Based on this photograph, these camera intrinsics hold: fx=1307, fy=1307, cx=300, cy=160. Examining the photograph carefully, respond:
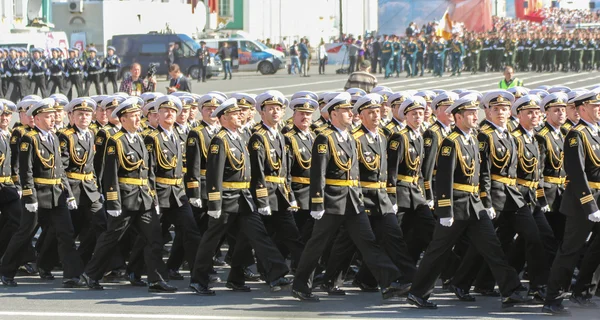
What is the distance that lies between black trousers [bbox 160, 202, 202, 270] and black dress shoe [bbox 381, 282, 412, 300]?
2029 mm

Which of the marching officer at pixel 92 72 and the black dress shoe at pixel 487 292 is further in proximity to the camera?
the marching officer at pixel 92 72

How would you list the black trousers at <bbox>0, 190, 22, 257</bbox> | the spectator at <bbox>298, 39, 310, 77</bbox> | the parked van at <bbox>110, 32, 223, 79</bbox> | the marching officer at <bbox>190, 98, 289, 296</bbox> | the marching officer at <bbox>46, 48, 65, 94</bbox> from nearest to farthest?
the marching officer at <bbox>190, 98, 289, 296</bbox>, the black trousers at <bbox>0, 190, 22, 257</bbox>, the marching officer at <bbox>46, 48, 65, 94</bbox>, the parked van at <bbox>110, 32, 223, 79</bbox>, the spectator at <bbox>298, 39, 310, 77</bbox>

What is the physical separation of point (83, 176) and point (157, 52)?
3206cm

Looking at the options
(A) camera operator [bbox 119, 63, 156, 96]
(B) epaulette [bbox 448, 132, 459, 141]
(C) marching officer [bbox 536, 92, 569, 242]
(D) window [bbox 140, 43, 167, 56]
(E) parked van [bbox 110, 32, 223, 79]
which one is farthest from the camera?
(D) window [bbox 140, 43, 167, 56]

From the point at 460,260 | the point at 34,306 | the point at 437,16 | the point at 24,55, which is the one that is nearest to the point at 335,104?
the point at 460,260

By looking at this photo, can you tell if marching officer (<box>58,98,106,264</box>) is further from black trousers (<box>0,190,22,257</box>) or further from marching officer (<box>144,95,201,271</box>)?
marching officer (<box>144,95,201,271</box>)

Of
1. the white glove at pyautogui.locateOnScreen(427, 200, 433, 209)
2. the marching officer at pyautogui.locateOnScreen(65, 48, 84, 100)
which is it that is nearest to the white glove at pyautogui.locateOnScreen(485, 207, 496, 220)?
the white glove at pyautogui.locateOnScreen(427, 200, 433, 209)

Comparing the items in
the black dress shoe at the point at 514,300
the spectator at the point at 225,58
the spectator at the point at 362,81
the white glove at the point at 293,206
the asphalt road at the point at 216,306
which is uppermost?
the spectator at the point at 225,58

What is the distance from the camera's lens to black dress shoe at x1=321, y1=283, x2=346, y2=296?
11.7 metres

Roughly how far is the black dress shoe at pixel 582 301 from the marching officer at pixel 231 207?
2500 millimetres

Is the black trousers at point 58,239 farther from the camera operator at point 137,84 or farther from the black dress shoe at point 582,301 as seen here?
the camera operator at point 137,84

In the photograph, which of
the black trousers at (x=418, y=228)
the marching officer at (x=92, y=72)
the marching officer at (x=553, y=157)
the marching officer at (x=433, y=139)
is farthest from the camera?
the marching officer at (x=92, y=72)

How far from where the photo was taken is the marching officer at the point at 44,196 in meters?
12.1

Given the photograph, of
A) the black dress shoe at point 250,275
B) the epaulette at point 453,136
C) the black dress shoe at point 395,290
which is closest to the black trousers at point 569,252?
the epaulette at point 453,136
